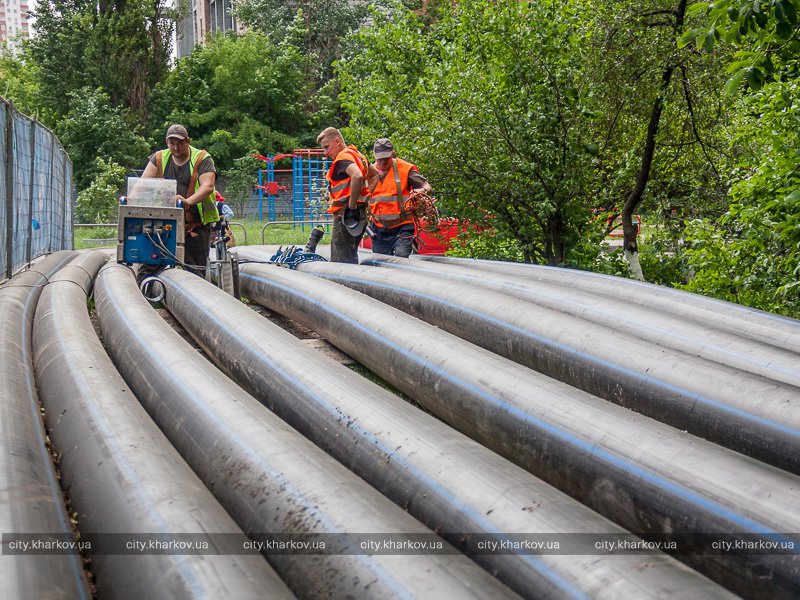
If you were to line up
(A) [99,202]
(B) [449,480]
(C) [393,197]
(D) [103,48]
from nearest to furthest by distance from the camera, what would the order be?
(B) [449,480], (C) [393,197], (A) [99,202], (D) [103,48]

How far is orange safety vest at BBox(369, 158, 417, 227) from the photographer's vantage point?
8156mm

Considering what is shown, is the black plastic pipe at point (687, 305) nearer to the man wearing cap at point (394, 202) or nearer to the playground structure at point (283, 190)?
the man wearing cap at point (394, 202)

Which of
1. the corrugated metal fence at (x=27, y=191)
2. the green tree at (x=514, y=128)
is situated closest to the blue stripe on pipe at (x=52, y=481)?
the corrugated metal fence at (x=27, y=191)

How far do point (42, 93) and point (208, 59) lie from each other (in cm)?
718

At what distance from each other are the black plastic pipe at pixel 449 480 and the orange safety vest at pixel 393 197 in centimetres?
428

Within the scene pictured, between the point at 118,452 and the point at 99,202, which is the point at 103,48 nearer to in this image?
the point at 99,202

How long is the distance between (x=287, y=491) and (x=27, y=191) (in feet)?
24.1

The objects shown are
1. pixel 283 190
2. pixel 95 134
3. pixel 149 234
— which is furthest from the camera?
pixel 283 190

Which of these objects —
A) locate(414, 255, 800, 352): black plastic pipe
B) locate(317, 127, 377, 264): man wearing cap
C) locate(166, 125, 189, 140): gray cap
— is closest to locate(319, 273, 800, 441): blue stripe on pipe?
locate(414, 255, 800, 352): black plastic pipe

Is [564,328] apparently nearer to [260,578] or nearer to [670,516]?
[670,516]

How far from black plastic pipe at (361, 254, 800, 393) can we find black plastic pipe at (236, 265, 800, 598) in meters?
0.90

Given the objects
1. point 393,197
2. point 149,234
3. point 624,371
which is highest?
point 393,197

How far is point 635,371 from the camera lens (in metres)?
3.46

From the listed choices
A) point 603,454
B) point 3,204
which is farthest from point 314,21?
point 603,454
